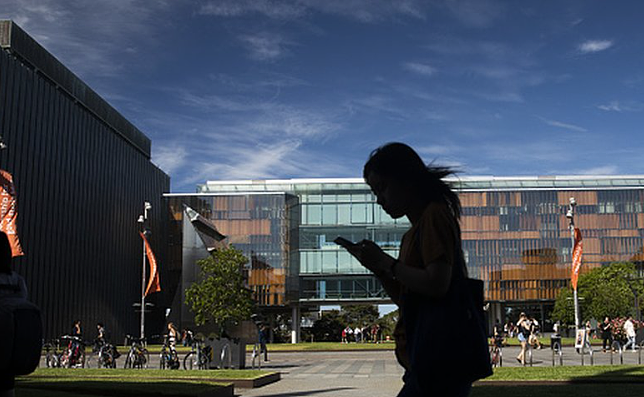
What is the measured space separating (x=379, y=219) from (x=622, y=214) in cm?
2608

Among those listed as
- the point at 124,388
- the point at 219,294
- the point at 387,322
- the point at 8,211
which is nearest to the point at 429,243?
the point at 124,388

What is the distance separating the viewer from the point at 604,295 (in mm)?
61500

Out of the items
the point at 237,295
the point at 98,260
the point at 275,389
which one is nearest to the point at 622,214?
the point at 237,295

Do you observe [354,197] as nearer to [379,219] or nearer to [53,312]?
[379,219]

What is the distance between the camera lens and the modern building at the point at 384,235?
7569 centimetres

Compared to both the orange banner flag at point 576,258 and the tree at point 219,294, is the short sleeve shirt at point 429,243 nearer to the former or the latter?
the orange banner flag at point 576,258

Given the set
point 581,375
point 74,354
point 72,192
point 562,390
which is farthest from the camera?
point 72,192

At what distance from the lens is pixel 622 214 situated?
79.6 meters

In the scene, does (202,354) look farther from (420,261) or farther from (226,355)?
(420,261)

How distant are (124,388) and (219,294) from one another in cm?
4102

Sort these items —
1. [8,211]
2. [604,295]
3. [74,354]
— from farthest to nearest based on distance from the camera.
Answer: [604,295]
[74,354]
[8,211]

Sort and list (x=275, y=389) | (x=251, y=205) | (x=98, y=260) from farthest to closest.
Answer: (x=251, y=205) < (x=98, y=260) < (x=275, y=389)

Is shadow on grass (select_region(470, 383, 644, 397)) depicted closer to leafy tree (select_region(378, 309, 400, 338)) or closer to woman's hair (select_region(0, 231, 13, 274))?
woman's hair (select_region(0, 231, 13, 274))

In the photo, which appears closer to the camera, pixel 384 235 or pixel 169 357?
pixel 169 357
